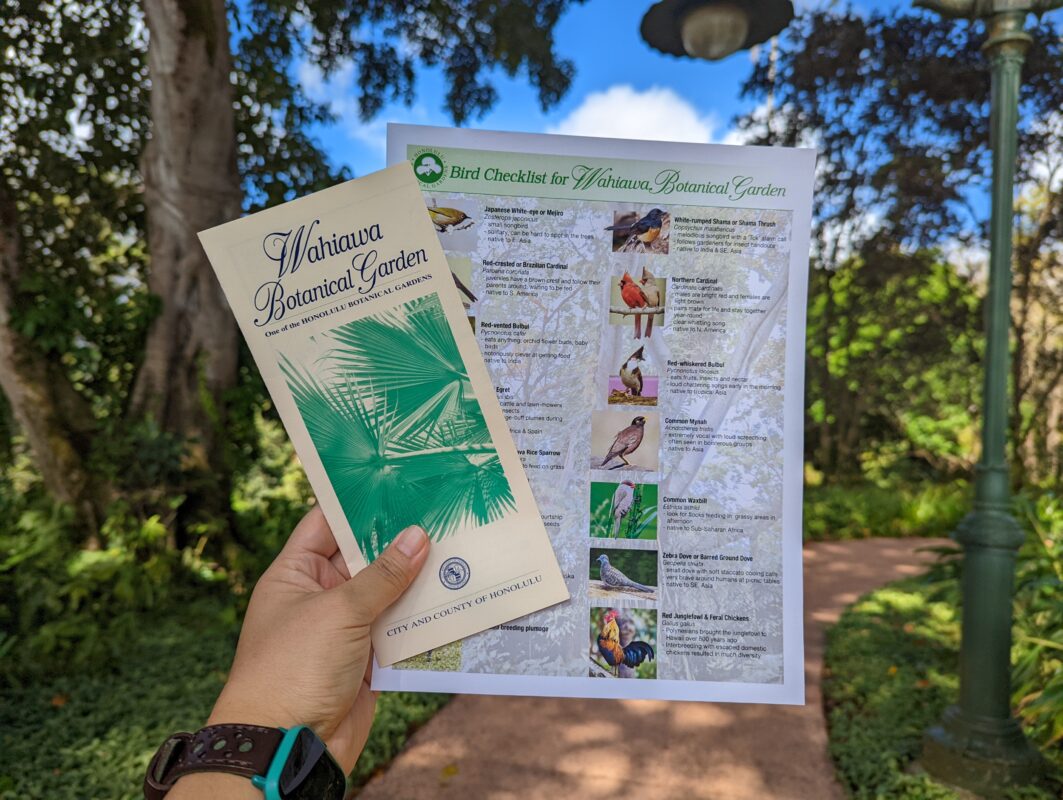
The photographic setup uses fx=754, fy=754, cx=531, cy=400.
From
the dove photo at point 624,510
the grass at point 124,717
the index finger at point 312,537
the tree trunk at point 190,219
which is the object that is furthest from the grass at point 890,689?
the tree trunk at point 190,219

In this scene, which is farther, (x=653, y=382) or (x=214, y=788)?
(x=653, y=382)

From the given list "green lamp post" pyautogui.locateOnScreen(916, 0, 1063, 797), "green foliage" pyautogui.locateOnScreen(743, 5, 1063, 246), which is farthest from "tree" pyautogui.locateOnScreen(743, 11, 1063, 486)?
"green lamp post" pyautogui.locateOnScreen(916, 0, 1063, 797)

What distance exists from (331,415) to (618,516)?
492 millimetres

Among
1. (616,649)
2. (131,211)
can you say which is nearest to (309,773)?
(616,649)

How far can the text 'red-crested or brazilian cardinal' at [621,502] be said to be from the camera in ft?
4.05

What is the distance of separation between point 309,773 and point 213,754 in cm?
14

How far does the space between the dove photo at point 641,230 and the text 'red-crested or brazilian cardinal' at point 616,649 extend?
0.60m

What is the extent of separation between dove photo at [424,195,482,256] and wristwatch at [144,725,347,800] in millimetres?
776

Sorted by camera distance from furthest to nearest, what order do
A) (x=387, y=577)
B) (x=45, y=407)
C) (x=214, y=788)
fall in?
(x=45, y=407) → (x=387, y=577) → (x=214, y=788)

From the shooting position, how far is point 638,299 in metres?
1.24

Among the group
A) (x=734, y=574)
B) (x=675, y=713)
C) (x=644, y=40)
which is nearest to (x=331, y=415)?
(x=734, y=574)

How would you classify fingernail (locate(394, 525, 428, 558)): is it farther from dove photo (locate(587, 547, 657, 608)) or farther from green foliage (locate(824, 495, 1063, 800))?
green foliage (locate(824, 495, 1063, 800))

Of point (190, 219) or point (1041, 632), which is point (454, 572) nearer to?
point (1041, 632)

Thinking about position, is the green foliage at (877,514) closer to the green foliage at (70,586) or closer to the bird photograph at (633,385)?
the green foliage at (70,586)
